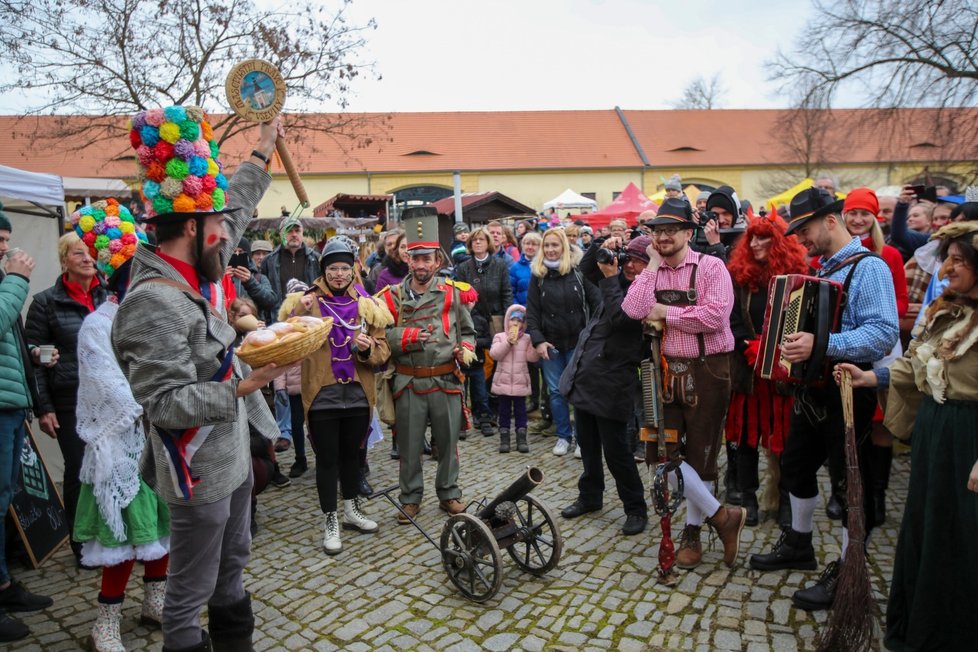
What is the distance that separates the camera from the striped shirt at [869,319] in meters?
3.45

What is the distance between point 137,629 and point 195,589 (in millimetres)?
1642

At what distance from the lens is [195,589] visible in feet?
8.65

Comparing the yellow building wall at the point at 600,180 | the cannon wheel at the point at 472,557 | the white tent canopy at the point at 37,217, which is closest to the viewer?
the cannon wheel at the point at 472,557

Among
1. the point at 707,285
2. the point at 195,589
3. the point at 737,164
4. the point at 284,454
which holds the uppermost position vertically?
the point at 737,164

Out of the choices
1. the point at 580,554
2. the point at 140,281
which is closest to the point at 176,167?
the point at 140,281

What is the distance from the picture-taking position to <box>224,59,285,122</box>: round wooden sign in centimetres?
322

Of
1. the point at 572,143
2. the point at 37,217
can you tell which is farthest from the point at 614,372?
the point at 572,143

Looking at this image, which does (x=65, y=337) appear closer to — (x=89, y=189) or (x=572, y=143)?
(x=89, y=189)

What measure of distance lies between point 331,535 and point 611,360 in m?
2.43

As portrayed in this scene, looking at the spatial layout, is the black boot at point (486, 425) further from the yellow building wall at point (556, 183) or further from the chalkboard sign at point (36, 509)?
the yellow building wall at point (556, 183)

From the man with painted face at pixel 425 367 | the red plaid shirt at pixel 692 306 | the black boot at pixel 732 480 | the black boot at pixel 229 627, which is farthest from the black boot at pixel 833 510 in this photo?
the black boot at pixel 229 627

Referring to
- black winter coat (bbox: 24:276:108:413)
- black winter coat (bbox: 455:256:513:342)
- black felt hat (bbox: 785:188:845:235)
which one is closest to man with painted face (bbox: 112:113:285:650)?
black winter coat (bbox: 24:276:108:413)

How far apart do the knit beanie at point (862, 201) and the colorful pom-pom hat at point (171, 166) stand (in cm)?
468

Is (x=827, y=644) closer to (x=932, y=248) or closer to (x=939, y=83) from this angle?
(x=932, y=248)
